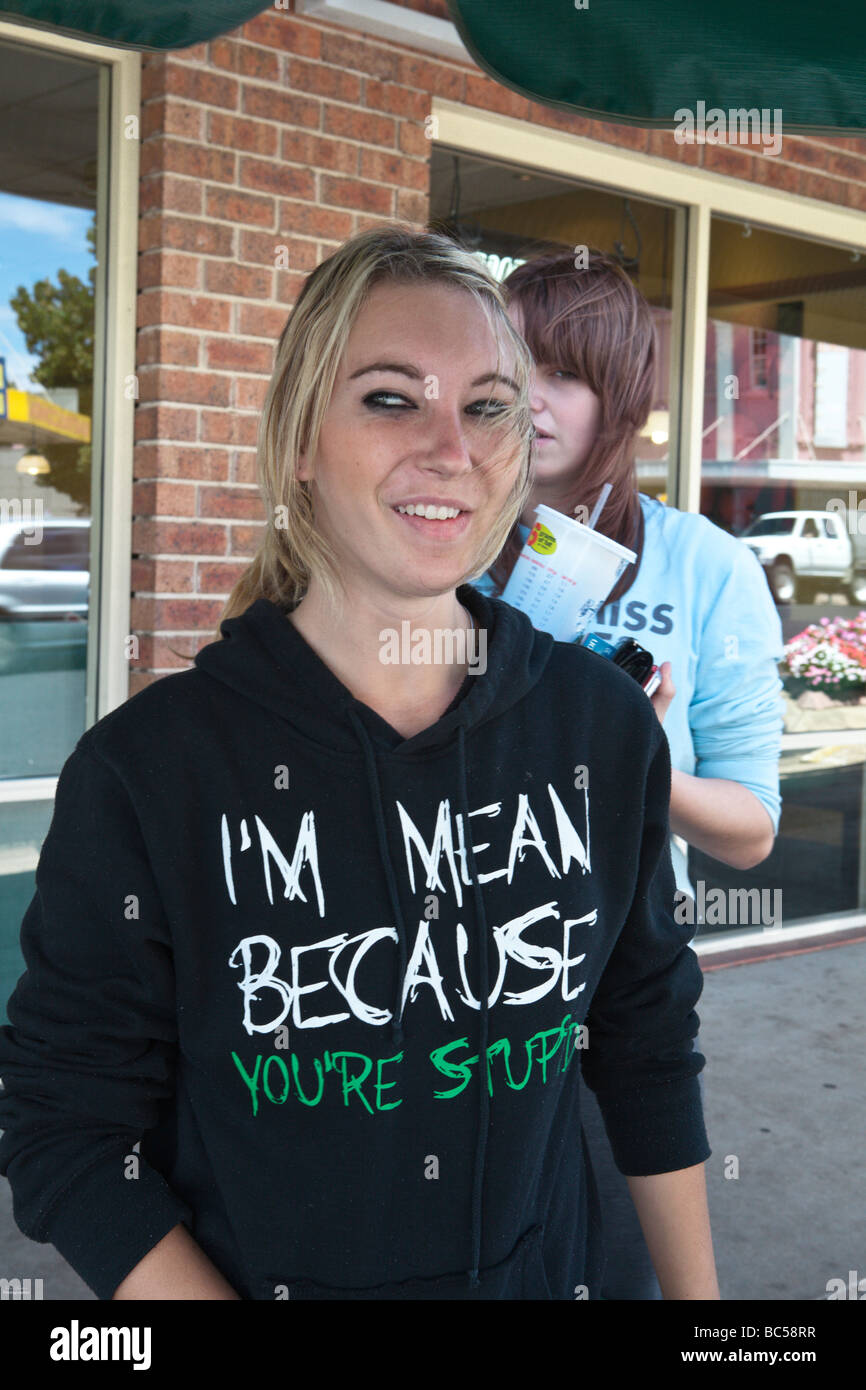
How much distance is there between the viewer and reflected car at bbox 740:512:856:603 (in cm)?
601

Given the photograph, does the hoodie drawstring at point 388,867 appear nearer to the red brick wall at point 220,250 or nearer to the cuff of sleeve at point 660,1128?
the cuff of sleeve at point 660,1128

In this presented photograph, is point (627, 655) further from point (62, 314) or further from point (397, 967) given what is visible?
point (62, 314)

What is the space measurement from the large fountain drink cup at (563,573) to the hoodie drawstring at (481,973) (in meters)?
0.58

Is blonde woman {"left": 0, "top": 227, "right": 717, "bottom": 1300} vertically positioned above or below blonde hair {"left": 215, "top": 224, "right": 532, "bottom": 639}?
below

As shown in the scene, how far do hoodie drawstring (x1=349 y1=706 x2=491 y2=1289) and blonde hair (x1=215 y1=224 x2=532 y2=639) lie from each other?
8.7 inches

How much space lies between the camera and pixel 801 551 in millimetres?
6164

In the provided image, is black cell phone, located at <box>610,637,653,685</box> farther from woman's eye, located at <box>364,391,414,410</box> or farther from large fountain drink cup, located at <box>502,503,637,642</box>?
woman's eye, located at <box>364,391,414,410</box>

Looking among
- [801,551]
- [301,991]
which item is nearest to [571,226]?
[801,551]

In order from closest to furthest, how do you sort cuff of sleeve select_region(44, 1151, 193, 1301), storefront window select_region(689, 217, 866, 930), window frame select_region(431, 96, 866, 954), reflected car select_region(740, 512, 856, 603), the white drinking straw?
cuff of sleeve select_region(44, 1151, 193, 1301)
the white drinking straw
window frame select_region(431, 96, 866, 954)
storefront window select_region(689, 217, 866, 930)
reflected car select_region(740, 512, 856, 603)

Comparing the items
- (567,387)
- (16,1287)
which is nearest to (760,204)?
(567,387)

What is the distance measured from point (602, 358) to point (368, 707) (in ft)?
2.90

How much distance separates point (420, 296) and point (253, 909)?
705 millimetres

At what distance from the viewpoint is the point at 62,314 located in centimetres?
406

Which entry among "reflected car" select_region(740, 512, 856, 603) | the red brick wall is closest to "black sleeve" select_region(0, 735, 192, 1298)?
the red brick wall
